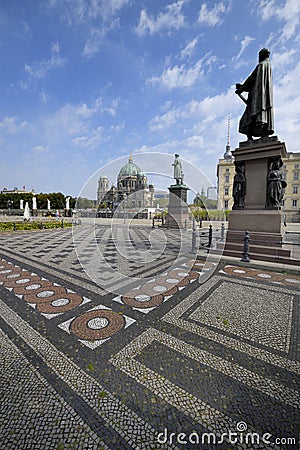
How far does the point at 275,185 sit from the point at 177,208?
46.6 feet

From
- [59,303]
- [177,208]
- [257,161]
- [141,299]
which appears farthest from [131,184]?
[59,303]

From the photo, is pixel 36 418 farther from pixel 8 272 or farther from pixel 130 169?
pixel 130 169

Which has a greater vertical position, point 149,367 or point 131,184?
point 131,184

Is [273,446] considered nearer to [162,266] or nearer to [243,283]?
[243,283]

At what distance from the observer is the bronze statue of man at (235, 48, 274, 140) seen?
8008 millimetres

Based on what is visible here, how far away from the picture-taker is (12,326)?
10.6 ft

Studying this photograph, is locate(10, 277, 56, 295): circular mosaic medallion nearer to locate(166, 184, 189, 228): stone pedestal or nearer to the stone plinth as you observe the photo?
the stone plinth

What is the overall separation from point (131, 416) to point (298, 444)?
1.35 meters

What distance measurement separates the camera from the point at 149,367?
2408 mm

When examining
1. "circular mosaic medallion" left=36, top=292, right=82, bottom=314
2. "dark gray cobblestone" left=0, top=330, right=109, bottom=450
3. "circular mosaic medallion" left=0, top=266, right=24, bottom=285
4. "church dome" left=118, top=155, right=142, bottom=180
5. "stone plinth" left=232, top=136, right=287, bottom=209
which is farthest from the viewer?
"church dome" left=118, top=155, right=142, bottom=180

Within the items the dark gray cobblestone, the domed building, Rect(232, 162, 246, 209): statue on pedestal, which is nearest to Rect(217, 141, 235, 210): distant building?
the domed building

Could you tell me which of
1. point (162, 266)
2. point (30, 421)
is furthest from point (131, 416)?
point (162, 266)

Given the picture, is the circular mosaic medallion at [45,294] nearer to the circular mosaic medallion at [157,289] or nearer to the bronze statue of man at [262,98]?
the circular mosaic medallion at [157,289]

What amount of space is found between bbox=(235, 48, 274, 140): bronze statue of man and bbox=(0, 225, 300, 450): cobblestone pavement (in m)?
6.47
